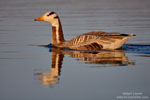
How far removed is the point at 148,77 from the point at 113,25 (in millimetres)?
9835

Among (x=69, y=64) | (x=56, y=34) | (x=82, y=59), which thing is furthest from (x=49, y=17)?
(x=69, y=64)

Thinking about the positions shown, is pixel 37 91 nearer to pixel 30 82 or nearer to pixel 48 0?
pixel 30 82

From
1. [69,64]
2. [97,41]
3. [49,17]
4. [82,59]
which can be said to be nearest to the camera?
[69,64]

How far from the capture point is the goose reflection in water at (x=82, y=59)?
10.8 metres

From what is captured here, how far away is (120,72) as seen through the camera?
11.1 m

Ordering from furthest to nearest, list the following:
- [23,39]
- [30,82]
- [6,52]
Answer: [23,39] → [6,52] → [30,82]

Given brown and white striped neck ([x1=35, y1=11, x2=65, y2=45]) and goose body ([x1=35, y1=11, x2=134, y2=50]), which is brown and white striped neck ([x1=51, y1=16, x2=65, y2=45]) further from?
goose body ([x1=35, y1=11, x2=134, y2=50])

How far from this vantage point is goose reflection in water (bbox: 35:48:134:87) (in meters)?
10.8

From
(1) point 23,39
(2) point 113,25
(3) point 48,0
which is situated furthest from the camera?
(3) point 48,0

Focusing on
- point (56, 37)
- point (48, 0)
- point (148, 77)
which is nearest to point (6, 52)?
point (56, 37)

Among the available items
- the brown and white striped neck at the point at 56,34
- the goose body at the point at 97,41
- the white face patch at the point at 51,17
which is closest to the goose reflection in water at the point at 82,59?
the goose body at the point at 97,41

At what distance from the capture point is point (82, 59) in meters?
13.2

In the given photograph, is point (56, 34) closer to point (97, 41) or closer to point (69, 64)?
point (97, 41)

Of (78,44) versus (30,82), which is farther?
(78,44)
